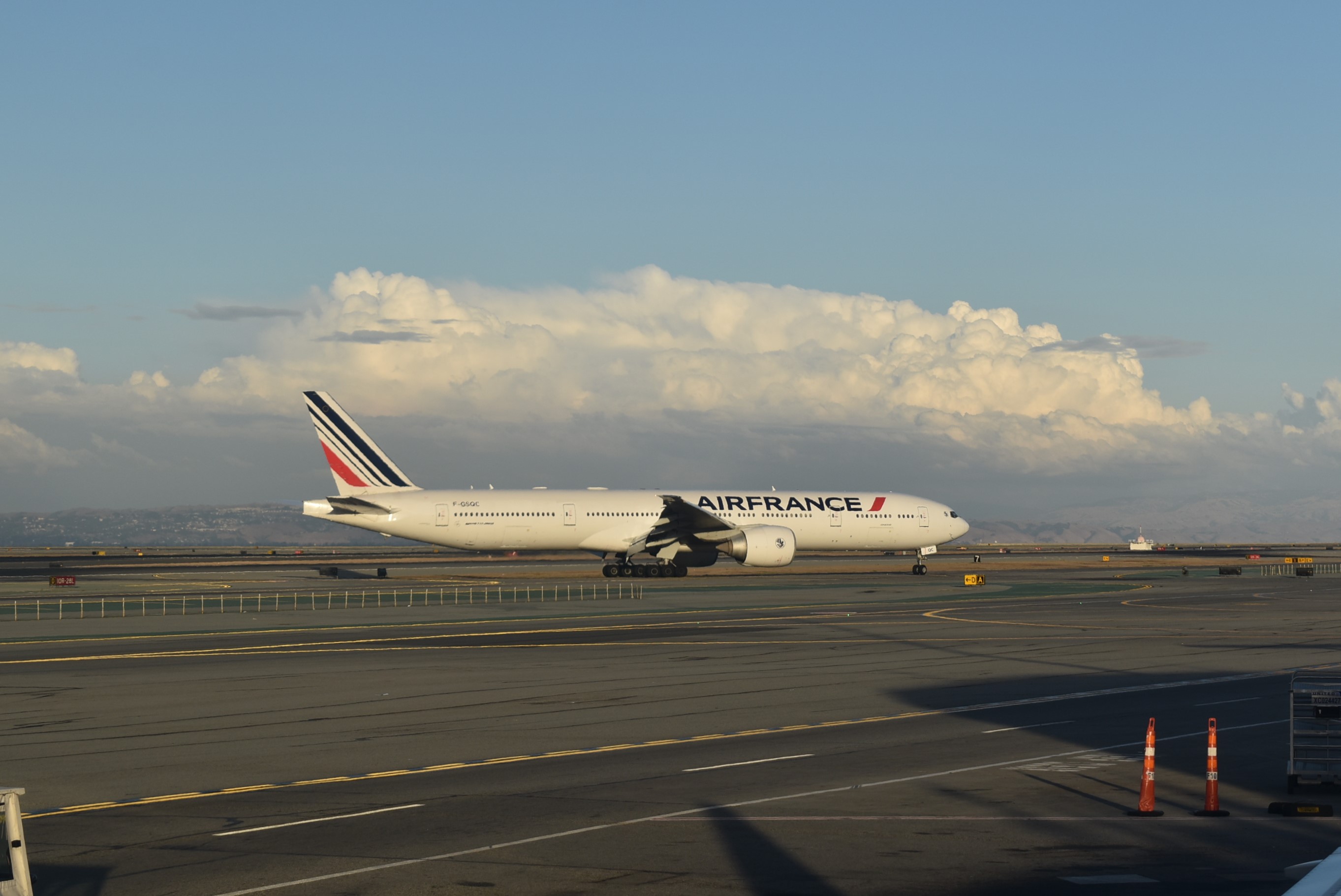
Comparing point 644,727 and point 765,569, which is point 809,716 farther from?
point 765,569

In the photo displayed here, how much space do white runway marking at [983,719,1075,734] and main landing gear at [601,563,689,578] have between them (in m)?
46.4

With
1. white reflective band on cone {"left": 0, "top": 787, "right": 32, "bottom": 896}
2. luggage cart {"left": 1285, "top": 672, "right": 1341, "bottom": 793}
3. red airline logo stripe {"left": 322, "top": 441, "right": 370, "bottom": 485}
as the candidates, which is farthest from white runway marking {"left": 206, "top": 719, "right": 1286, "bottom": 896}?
red airline logo stripe {"left": 322, "top": 441, "right": 370, "bottom": 485}

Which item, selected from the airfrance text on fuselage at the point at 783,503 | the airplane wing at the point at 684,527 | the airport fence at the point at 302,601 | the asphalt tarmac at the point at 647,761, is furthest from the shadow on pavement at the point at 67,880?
the airfrance text on fuselage at the point at 783,503

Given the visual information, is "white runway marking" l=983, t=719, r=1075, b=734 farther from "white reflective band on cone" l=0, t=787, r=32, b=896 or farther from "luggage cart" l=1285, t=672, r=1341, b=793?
"white reflective band on cone" l=0, t=787, r=32, b=896

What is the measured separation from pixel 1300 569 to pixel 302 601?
60.1 m

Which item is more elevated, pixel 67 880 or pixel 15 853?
pixel 15 853

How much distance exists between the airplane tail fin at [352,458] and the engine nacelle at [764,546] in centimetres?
1740

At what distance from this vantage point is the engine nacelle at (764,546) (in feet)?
206

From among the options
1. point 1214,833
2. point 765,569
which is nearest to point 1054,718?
point 1214,833

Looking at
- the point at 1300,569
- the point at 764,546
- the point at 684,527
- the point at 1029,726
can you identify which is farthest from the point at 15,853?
the point at 1300,569

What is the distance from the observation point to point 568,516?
215 ft

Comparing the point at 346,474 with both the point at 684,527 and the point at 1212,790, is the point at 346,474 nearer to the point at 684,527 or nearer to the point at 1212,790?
the point at 684,527

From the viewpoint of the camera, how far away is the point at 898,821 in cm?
1262

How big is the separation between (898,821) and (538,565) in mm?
69115
